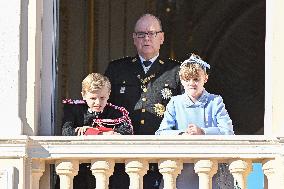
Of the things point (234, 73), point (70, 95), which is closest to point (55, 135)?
point (70, 95)

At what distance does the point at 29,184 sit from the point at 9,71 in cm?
93

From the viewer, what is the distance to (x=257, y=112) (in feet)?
59.9

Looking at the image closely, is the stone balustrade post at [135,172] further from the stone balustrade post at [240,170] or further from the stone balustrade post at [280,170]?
the stone balustrade post at [280,170]

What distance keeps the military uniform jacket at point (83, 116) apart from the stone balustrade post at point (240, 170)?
35.1 inches

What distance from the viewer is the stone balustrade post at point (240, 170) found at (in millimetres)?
13133

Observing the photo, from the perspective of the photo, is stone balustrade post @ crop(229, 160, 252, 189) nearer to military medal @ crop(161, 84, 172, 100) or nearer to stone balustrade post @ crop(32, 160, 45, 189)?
military medal @ crop(161, 84, 172, 100)

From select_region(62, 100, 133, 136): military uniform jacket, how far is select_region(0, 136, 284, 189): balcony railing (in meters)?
0.25

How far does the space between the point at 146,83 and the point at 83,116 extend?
2.33ft

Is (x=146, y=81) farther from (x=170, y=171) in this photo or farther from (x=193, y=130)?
(x=170, y=171)

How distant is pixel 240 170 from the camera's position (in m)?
13.1

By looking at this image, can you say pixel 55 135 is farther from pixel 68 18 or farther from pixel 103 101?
pixel 68 18

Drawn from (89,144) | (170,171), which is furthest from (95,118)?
(170,171)

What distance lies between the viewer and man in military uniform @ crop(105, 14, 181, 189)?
44.7 ft

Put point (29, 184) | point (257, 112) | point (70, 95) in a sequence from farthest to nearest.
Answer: point (257, 112) → point (70, 95) → point (29, 184)
